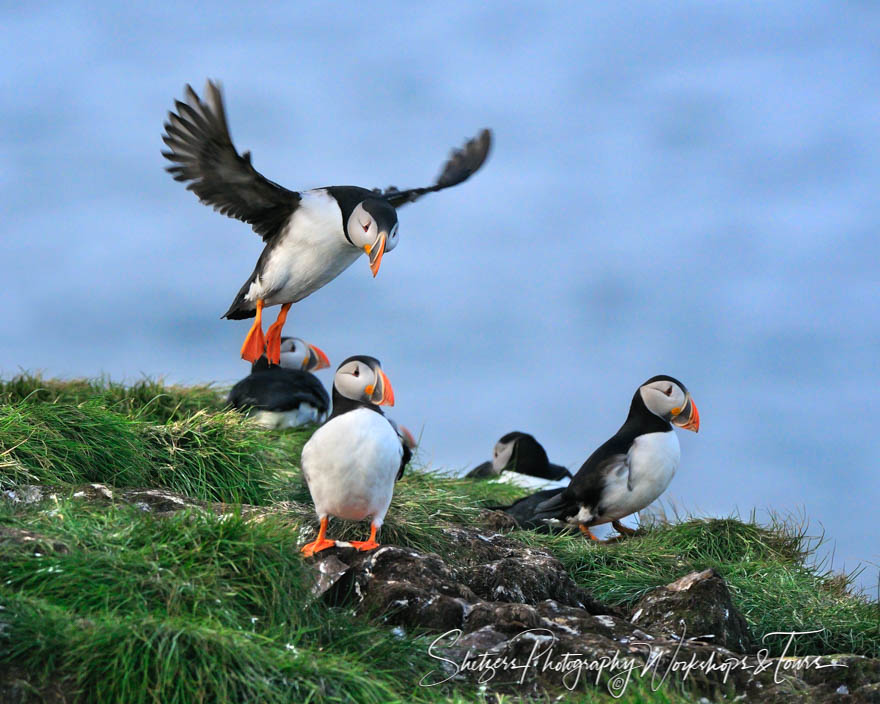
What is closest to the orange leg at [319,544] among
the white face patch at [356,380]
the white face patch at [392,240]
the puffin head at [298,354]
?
the white face patch at [356,380]

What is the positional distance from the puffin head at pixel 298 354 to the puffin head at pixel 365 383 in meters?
7.88

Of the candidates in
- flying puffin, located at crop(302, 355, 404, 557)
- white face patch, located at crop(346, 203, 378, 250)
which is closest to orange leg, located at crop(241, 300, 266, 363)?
white face patch, located at crop(346, 203, 378, 250)

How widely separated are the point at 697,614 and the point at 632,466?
2.65 meters

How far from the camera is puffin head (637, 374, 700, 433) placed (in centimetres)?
868

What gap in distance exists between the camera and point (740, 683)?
5.27 meters

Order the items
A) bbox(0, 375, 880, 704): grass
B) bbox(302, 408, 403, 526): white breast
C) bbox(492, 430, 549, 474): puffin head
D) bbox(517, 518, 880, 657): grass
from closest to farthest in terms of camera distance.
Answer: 1. bbox(0, 375, 880, 704): grass
2. bbox(302, 408, 403, 526): white breast
3. bbox(517, 518, 880, 657): grass
4. bbox(492, 430, 549, 474): puffin head

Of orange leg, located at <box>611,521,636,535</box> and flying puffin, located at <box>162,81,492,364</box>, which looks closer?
flying puffin, located at <box>162,81,492,364</box>

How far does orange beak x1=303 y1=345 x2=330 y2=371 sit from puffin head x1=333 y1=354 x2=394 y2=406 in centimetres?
813

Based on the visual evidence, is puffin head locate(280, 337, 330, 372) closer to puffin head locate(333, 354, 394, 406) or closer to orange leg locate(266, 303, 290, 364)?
orange leg locate(266, 303, 290, 364)

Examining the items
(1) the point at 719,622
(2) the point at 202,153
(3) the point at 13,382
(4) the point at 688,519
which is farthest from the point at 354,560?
(3) the point at 13,382

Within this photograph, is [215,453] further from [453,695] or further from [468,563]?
[453,695]

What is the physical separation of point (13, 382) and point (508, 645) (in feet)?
28.0

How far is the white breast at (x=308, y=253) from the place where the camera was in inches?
314

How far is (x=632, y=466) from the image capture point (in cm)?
846
